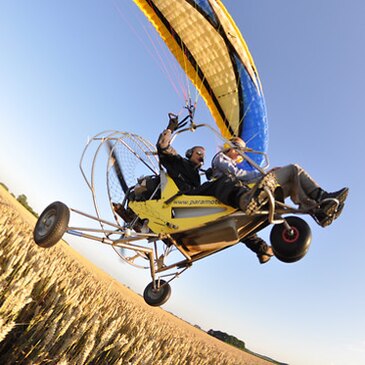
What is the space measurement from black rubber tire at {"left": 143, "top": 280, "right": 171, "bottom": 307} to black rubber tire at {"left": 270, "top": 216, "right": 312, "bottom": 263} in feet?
11.0

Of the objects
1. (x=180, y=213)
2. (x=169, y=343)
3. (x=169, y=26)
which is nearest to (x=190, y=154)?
(x=180, y=213)

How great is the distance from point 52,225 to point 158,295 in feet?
9.42

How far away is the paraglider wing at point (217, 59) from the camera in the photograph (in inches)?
304

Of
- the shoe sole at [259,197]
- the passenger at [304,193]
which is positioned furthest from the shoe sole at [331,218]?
the shoe sole at [259,197]

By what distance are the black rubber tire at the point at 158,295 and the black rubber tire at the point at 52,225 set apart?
2669mm

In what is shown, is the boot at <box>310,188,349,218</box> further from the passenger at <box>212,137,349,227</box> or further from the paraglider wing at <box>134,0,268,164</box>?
the paraglider wing at <box>134,0,268,164</box>

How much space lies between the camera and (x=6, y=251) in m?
3.45

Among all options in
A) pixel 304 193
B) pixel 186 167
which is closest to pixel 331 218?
pixel 304 193

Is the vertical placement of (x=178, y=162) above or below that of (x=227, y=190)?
above

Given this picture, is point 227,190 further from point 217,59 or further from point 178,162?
point 217,59

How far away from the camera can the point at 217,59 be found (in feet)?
28.4

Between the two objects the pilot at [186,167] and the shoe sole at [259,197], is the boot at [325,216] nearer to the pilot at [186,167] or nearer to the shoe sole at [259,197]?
the shoe sole at [259,197]

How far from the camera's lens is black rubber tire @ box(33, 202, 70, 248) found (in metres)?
5.04

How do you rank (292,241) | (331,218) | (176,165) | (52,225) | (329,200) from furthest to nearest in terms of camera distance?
(176,165), (52,225), (292,241), (331,218), (329,200)
